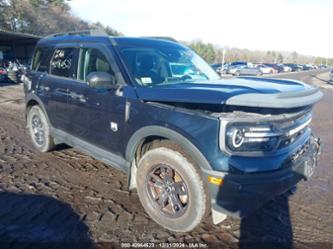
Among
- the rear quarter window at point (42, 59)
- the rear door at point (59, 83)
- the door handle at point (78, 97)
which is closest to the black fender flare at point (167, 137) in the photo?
the door handle at point (78, 97)

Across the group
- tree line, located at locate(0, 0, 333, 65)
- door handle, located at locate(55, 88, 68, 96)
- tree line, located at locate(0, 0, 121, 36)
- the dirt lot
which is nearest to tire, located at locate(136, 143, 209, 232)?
the dirt lot

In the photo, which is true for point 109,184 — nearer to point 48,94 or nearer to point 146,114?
point 146,114

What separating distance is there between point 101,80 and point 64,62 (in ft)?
5.10

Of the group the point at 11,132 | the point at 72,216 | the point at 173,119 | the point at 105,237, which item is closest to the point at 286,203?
the point at 173,119

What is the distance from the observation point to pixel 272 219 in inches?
132

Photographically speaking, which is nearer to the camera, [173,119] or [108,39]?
[173,119]

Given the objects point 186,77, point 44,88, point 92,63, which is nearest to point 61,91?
point 44,88

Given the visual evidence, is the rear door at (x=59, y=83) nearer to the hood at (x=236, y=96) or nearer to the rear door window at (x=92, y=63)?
the rear door window at (x=92, y=63)

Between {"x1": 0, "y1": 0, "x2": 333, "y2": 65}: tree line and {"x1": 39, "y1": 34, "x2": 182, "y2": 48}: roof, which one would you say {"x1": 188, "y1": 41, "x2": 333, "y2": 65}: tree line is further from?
{"x1": 39, "y1": 34, "x2": 182, "y2": 48}: roof

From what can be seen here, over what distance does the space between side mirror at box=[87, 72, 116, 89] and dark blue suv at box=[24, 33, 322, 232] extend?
1cm

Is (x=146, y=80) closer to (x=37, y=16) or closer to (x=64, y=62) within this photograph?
(x=64, y=62)

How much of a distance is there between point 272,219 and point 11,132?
18.9 ft

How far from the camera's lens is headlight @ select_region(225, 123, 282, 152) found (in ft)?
8.46

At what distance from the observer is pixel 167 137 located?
2.98 m
